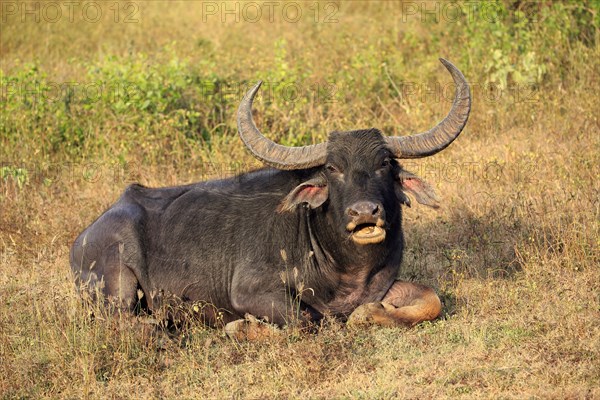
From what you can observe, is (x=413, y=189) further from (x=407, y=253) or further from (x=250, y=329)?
(x=407, y=253)

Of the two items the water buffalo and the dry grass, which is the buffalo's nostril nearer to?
the water buffalo

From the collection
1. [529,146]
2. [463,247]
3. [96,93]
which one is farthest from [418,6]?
[463,247]

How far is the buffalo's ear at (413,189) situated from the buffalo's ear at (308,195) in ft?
1.58

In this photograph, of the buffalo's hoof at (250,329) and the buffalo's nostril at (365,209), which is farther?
the buffalo's hoof at (250,329)

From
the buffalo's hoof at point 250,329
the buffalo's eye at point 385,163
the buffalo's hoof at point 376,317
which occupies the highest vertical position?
the buffalo's eye at point 385,163

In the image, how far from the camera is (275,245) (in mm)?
6250

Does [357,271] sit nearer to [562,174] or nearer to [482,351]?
[482,351]

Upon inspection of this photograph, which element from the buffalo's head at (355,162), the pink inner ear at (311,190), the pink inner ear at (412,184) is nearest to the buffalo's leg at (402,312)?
the buffalo's head at (355,162)

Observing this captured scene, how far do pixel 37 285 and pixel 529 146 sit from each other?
16.2 ft

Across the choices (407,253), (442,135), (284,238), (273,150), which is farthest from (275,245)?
(407,253)

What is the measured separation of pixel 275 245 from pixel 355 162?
0.83 m

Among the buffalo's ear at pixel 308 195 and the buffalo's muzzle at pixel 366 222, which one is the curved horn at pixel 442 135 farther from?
the buffalo's muzzle at pixel 366 222

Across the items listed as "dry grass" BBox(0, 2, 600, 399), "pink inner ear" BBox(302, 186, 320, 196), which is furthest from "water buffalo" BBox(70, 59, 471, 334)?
"dry grass" BBox(0, 2, 600, 399)

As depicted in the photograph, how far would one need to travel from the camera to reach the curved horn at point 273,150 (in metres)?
6.06
